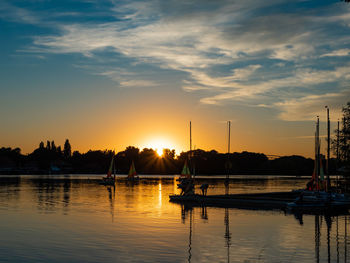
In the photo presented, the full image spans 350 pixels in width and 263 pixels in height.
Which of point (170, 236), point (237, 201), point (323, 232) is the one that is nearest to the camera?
point (170, 236)

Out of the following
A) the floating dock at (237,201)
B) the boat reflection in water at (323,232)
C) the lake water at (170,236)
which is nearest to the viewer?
the lake water at (170,236)

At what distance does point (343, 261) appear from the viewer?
2698 centimetres

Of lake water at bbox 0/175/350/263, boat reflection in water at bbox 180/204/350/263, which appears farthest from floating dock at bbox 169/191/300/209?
lake water at bbox 0/175/350/263

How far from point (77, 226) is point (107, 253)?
44.0 feet

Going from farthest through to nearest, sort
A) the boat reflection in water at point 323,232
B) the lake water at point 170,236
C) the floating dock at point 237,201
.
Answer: the floating dock at point 237,201
the boat reflection in water at point 323,232
the lake water at point 170,236

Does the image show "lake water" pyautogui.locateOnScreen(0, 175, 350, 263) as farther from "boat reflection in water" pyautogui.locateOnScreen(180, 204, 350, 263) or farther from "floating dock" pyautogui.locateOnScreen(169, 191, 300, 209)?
"floating dock" pyautogui.locateOnScreen(169, 191, 300, 209)

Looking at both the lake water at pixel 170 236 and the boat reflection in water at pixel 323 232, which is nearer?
the lake water at pixel 170 236

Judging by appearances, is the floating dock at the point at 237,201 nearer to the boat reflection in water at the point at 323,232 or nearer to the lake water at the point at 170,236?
the boat reflection in water at the point at 323,232

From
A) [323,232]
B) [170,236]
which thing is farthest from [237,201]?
[170,236]

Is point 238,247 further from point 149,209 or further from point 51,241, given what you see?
point 149,209

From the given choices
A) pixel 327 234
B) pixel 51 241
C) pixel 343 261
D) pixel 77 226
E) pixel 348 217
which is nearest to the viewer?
pixel 343 261

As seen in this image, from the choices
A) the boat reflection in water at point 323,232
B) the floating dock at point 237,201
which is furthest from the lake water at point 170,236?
the floating dock at point 237,201

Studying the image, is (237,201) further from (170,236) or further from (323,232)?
(170,236)

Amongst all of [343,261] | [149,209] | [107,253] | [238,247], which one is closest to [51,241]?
[107,253]
